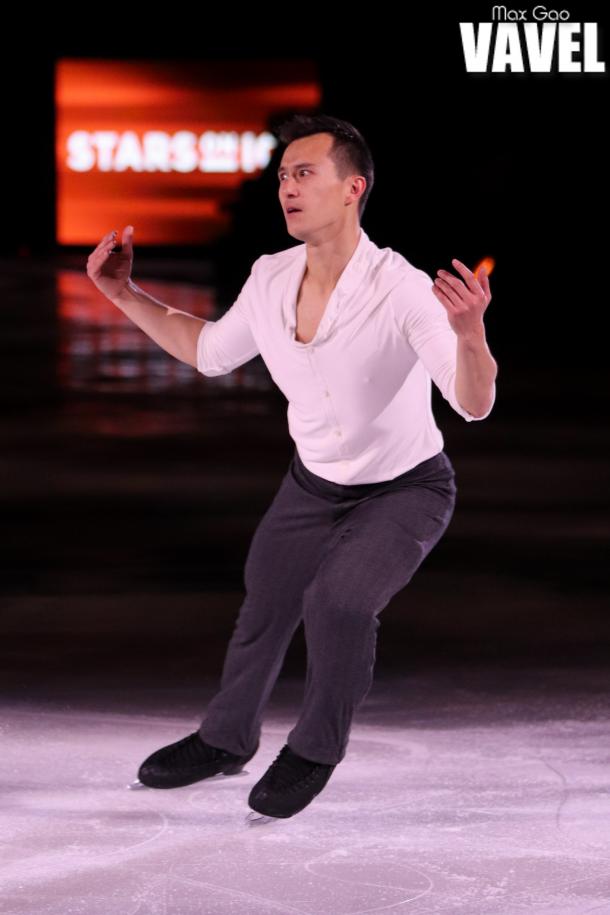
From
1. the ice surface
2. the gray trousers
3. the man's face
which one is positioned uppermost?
the man's face

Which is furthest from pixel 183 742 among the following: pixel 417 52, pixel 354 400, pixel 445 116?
pixel 417 52

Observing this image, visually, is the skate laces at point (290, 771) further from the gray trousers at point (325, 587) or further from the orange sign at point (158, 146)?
the orange sign at point (158, 146)

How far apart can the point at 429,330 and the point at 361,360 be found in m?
0.19

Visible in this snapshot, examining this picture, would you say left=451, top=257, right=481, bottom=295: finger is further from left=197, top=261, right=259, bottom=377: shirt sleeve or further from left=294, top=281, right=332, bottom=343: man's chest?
left=197, top=261, right=259, bottom=377: shirt sleeve

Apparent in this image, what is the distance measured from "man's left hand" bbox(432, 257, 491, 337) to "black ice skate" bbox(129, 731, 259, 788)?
131 cm

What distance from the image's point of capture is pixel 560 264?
23.0m

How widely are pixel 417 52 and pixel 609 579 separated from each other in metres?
22.5

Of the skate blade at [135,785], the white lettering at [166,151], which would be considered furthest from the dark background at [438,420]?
the white lettering at [166,151]

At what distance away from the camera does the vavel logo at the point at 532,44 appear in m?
25.6

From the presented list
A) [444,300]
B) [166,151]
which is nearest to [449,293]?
[444,300]

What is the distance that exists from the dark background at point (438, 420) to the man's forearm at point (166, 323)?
134cm

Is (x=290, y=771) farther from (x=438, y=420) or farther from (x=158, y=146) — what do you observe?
(x=158, y=146)

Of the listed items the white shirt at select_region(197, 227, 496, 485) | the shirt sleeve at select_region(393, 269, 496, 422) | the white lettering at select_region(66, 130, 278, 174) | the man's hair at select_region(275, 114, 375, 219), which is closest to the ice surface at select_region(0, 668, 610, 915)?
the white shirt at select_region(197, 227, 496, 485)

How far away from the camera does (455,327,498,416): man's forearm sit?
3.96 meters
